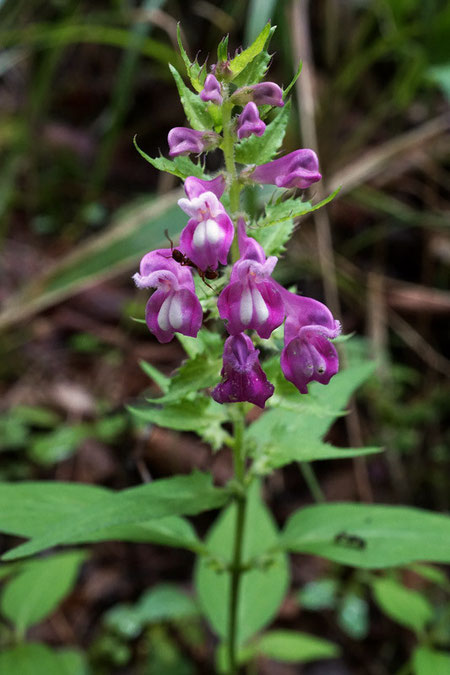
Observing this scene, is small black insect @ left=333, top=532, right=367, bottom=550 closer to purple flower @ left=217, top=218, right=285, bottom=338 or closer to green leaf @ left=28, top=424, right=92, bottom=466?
purple flower @ left=217, top=218, right=285, bottom=338

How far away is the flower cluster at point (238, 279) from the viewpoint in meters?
1.08

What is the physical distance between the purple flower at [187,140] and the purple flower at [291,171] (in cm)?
10

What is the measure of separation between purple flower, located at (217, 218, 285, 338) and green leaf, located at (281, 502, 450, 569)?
2.15ft

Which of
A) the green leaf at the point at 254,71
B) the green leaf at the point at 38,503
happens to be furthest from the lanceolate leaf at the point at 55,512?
the green leaf at the point at 254,71

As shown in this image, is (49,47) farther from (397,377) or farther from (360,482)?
(360,482)

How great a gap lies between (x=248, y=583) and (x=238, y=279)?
51.1 inches

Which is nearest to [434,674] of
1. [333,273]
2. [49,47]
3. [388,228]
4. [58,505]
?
[58,505]

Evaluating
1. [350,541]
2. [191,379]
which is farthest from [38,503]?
[350,541]

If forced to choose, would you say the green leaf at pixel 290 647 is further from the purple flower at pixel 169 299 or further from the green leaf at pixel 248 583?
the purple flower at pixel 169 299

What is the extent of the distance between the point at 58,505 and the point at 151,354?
76.6 inches

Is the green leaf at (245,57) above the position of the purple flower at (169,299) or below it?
above

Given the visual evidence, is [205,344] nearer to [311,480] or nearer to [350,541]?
[350,541]

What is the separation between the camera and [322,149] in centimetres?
365

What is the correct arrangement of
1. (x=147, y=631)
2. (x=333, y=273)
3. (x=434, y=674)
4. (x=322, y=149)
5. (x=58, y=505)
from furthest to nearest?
(x=322, y=149)
(x=333, y=273)
(x=147, y=631)
(x=434, y=674)
(x=58, y=505)
